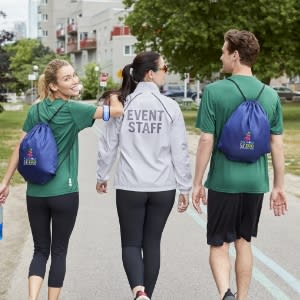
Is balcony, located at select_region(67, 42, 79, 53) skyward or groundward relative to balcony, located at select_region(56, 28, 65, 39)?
groundward

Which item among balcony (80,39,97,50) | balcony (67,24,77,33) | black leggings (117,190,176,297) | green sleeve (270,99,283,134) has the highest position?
balcony (67,24,77,33)

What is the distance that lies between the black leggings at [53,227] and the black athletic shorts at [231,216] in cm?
94

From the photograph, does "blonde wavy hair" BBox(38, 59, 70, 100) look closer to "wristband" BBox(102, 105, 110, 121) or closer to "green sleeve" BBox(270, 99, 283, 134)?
"wristband" BBox(102, 105, 110, 121)

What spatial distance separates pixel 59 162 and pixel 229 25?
30508mm

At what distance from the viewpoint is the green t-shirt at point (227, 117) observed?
4.67m

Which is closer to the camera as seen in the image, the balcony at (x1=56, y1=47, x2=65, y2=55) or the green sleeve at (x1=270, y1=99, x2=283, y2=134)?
the green sleeve at (x1=270, y1=99, x2=283, y2=134)

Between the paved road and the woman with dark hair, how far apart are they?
0.79 metres

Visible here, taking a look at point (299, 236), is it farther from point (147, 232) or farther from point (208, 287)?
point (147, 232)

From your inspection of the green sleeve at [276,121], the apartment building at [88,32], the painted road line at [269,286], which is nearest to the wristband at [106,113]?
the green sleeve at [276,121]

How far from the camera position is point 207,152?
478 centimetres

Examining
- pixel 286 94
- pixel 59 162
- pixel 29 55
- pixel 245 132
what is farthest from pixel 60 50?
pixel 245 132

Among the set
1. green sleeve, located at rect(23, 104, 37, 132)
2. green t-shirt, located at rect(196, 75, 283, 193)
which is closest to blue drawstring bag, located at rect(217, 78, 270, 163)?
green t-shirt, located at rect(196, 75, 283, 193)

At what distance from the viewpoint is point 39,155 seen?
14.9ft

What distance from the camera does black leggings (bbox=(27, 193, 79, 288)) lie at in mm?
4668
